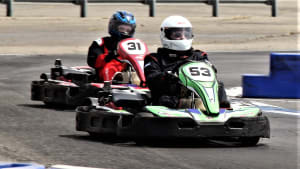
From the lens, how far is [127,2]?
28.9 meters

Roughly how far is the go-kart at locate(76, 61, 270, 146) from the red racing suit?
3.01 m

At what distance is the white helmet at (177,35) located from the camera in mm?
9797

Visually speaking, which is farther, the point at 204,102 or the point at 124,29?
the point at 124,29

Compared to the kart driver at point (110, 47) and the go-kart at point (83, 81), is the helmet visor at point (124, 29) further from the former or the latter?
the go-kart at point (83, 81)

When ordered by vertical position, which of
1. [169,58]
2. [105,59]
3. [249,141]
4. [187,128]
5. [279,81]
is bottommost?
[279,81]

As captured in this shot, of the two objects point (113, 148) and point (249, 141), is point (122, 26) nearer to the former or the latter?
point (249, 141)

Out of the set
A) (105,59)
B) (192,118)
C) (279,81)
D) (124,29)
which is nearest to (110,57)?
(105,59)

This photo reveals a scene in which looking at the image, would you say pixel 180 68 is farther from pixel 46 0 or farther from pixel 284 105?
pixel 46 0

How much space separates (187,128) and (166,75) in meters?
0.87

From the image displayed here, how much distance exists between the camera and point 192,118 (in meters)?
8.80

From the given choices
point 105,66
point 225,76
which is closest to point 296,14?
point 225,76

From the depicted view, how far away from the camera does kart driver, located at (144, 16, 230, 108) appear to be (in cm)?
950

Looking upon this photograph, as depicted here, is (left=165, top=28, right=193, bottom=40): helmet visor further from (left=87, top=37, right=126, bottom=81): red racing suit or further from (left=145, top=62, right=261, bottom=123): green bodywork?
(left=87, top=37, right=126, bottom=81): red racing suit

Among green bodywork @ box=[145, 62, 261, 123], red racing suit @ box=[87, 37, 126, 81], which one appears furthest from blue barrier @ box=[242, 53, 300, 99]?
green bodywork @ box=[145, 62, 261, 123]
